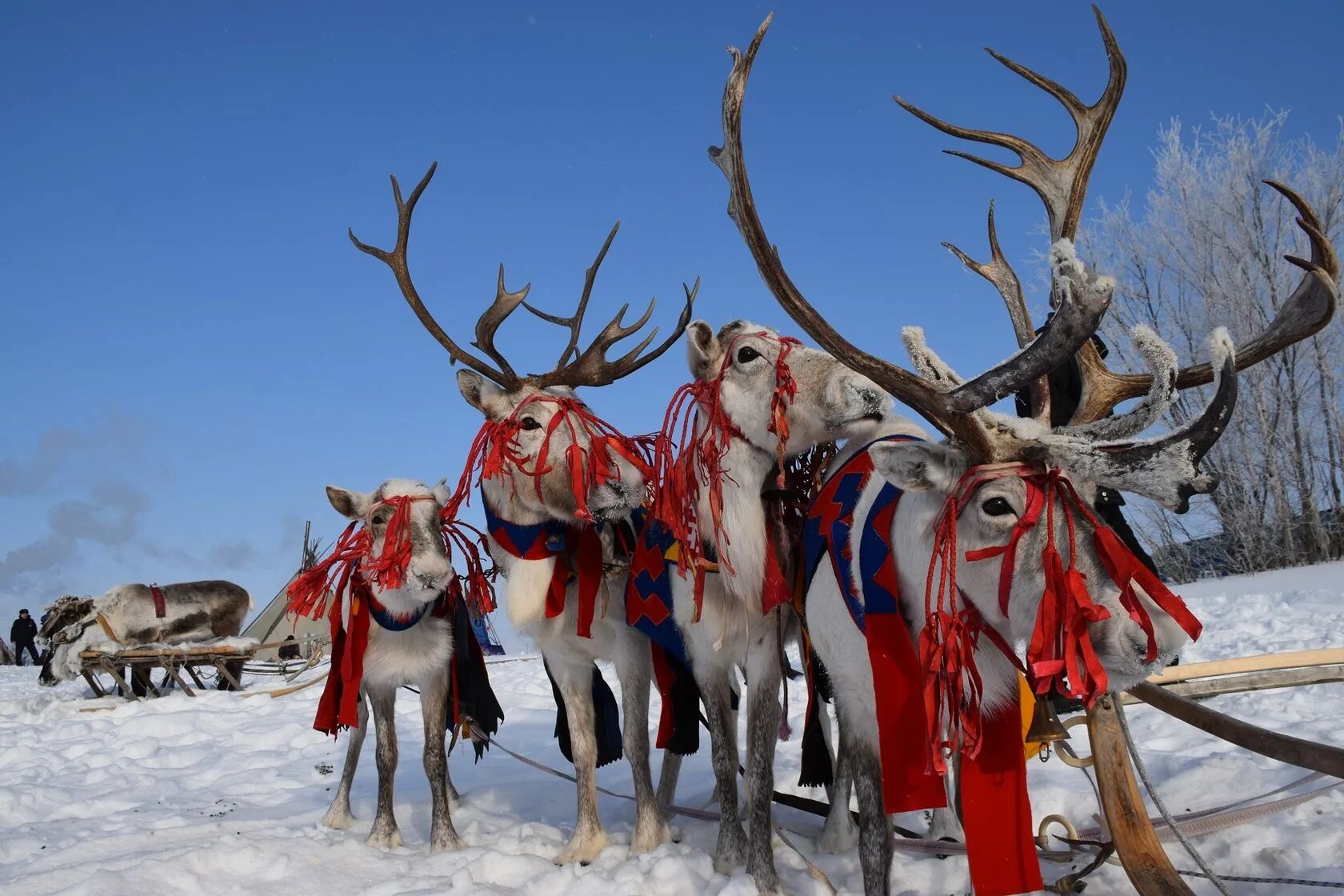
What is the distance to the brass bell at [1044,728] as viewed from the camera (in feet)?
10.6

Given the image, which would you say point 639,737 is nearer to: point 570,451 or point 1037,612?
point 570,451

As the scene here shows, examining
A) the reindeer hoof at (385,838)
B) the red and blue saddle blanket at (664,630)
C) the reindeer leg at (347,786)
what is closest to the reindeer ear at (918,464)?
the red and blue saddle blanket at (664,630)

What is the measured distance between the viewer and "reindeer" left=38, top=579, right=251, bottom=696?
14.4 m

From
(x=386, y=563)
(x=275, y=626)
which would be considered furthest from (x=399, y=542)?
(x=275, y=626)

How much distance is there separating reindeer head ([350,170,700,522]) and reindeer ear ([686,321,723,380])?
0.74m

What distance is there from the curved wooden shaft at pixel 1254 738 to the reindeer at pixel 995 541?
1.77 feet

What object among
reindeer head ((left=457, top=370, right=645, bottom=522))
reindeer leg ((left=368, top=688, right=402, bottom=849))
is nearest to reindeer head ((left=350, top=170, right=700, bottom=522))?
reindeer head ((left=457, top=370, right=645, bottom=522))

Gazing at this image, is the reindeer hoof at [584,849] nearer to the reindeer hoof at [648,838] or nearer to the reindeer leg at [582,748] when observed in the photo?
the reindeer leg at [582,748]

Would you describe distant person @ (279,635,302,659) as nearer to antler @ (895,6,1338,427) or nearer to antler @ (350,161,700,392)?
antler @ (350,161,700,392)

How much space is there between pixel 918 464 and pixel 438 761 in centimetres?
375

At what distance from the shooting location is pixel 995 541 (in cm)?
274

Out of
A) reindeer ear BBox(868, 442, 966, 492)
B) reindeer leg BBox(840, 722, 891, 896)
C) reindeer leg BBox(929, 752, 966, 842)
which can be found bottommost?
reindeer leg BBox(929, 752, 966, 842)

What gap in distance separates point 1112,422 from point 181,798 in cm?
694

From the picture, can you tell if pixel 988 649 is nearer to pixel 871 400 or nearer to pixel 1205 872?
pixel 1205 872
